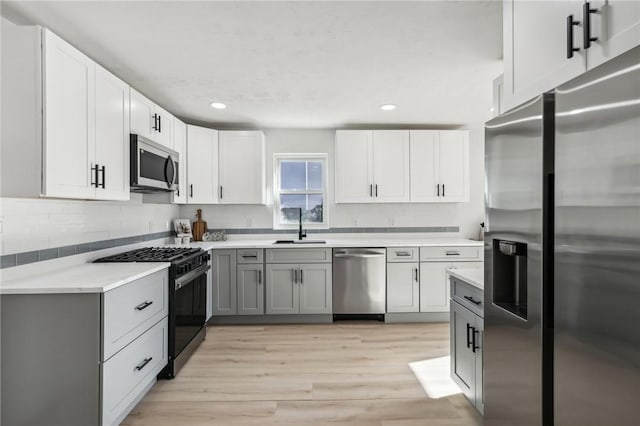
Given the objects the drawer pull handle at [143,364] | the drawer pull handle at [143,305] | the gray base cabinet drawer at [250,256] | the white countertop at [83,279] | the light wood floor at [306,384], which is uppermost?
the white countertop at [83,279]

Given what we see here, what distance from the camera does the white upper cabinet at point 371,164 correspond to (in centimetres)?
431

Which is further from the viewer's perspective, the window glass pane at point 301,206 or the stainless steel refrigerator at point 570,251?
the window glass pane at point 301,206

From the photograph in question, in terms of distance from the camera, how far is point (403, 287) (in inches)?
157

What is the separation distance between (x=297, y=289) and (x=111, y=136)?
2.42m

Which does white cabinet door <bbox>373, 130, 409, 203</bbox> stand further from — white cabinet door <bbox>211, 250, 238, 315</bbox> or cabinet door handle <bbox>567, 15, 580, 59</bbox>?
cabinet door handle <bbox>567, 15, 580, 59</bbox>

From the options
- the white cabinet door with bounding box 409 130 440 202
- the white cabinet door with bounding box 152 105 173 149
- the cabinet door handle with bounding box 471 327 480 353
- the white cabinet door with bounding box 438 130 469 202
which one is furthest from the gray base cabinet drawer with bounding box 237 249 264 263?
the cabinet door handle with bounding box 471 327 480 353

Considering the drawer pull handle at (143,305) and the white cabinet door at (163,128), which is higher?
the white cabinet door at (163,128)

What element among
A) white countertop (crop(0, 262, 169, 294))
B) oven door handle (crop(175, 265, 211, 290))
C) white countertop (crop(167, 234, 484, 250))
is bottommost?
oven door handle (crop(175, 265, 211, 290))

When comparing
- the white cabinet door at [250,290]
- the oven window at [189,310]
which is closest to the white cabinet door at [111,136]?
the oven window at [189,310]

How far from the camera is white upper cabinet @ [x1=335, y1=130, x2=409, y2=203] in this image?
4312 mm

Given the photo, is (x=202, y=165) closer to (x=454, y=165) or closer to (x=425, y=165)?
(x=425, y=165)

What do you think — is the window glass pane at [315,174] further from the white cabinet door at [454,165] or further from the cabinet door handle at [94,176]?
the cabinet door handle at [94,176]

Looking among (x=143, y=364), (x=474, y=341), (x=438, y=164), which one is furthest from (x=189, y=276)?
(x=438, y=164)

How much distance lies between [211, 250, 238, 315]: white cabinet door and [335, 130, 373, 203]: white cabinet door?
4.97 ft
